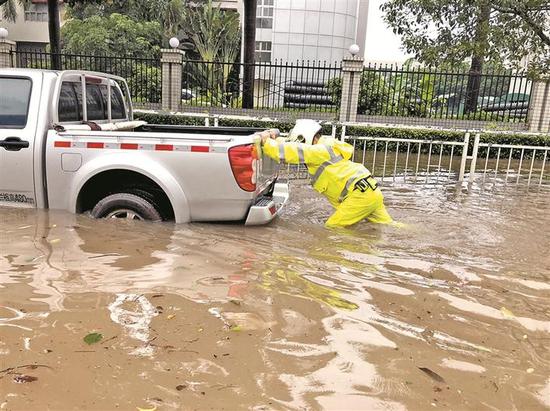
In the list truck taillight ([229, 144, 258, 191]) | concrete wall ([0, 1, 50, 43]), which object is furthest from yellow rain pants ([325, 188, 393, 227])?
concrete wall ([0, 1, 50, 43])

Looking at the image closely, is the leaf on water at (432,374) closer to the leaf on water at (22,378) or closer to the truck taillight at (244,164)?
the leaf on water at (22,378)

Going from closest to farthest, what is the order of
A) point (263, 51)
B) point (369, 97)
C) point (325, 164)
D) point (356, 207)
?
point (325, 164) < point (356, 207) < point (369, 97) < point (263, 51)

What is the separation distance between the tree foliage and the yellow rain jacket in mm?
4409

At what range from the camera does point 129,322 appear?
303cm

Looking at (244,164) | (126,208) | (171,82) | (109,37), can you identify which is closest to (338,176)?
(244,164)

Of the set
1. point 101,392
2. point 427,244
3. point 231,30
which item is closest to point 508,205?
point 427,244

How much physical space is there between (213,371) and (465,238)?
399cm

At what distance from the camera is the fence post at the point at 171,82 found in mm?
18047

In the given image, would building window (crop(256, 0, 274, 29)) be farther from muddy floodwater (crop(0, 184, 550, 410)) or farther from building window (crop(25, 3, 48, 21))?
muddy floodwater (crop(0, 184, 550, 410))

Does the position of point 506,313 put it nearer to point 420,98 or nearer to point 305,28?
point 420,98

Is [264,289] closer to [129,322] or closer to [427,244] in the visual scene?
[129,322]

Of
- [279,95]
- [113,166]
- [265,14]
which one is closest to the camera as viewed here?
[113,166]

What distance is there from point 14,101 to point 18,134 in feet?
1.18

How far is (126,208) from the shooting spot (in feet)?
15.9
